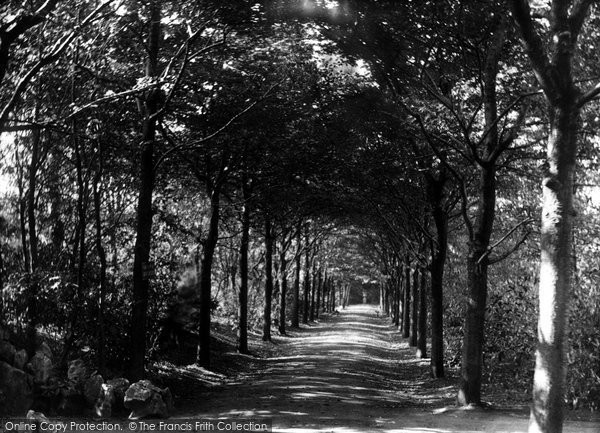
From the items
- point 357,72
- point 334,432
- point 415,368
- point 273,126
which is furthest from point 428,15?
point 415,368

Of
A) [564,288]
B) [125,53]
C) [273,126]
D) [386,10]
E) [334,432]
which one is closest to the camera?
[564,288]

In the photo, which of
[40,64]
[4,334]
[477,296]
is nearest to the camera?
[40,64]

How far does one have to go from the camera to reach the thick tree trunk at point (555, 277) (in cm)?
635

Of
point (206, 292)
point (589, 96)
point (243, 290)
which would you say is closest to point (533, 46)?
point (589, 96)

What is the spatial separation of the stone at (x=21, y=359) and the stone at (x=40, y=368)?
9 centimetres

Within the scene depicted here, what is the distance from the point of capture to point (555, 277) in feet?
21.1

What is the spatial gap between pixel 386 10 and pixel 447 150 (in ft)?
16.6

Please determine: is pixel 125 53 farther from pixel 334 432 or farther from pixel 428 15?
pixel 334 432

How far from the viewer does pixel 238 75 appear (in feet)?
43.8

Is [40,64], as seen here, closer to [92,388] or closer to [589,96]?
[92,388]

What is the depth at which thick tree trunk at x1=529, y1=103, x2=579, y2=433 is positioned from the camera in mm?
6352

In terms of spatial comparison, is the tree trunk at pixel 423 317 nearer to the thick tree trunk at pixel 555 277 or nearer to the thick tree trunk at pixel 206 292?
the thick tree trunk at pixel 206 292

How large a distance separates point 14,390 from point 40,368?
0.74 meters

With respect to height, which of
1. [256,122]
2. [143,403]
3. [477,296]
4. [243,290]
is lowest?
[143,403]
